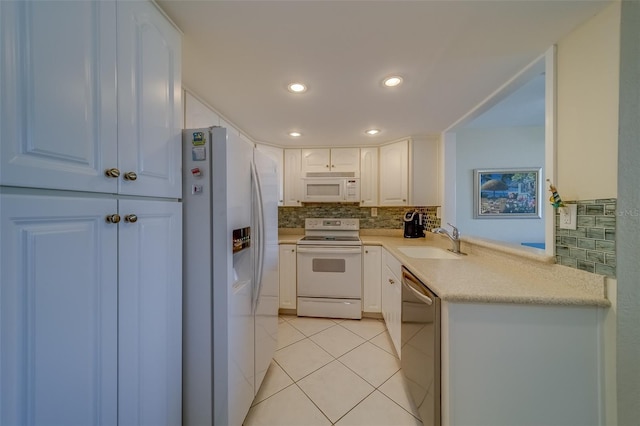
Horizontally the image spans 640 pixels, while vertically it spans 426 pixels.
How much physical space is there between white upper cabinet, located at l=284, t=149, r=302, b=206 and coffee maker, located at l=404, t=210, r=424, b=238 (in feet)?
4.73

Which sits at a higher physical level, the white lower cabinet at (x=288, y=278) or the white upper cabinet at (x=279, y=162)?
the white upper cabinet at (x=279, y=162)

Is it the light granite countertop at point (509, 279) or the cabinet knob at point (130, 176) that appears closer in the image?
the cabinet knob at point (130, 176)

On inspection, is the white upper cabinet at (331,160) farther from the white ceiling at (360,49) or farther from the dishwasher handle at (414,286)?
the dishwasher handle at (414,286)

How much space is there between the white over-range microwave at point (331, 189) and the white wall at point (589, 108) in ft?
6.04

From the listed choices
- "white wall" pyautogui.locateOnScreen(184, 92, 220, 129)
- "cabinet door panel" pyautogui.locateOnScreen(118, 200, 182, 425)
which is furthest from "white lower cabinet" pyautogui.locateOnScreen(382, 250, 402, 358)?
"white wall" pyautogui.locateOnScreen(184, 92, 220, 129)

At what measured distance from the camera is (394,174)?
109 inches

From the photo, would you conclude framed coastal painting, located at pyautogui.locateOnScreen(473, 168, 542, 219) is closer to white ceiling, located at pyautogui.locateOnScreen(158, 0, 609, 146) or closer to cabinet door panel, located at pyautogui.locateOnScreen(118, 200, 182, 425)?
white ceiling, located at pyautogui.locateOnScreen(158, 0, 609, 146)

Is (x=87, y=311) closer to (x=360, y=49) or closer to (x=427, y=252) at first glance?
(x=360, y=49)

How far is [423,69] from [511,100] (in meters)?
1.46

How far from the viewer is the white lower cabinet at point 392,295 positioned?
1770 millimetres

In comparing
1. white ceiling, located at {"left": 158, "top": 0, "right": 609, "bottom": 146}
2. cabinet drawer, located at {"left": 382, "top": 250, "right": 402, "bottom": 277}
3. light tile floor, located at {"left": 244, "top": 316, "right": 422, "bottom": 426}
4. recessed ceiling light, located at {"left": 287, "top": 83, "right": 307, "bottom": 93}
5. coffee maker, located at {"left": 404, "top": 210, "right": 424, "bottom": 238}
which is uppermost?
white ceiling, located at {"left": 158, "top": 0, "right": 609, "bottom": 146}

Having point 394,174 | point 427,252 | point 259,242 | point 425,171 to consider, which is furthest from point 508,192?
point 259,242

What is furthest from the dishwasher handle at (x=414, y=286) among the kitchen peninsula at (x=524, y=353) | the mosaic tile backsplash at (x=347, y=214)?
the mosaic tile backsplash at (x=347, y=214)

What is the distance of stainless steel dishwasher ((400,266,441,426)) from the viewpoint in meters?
1.08
